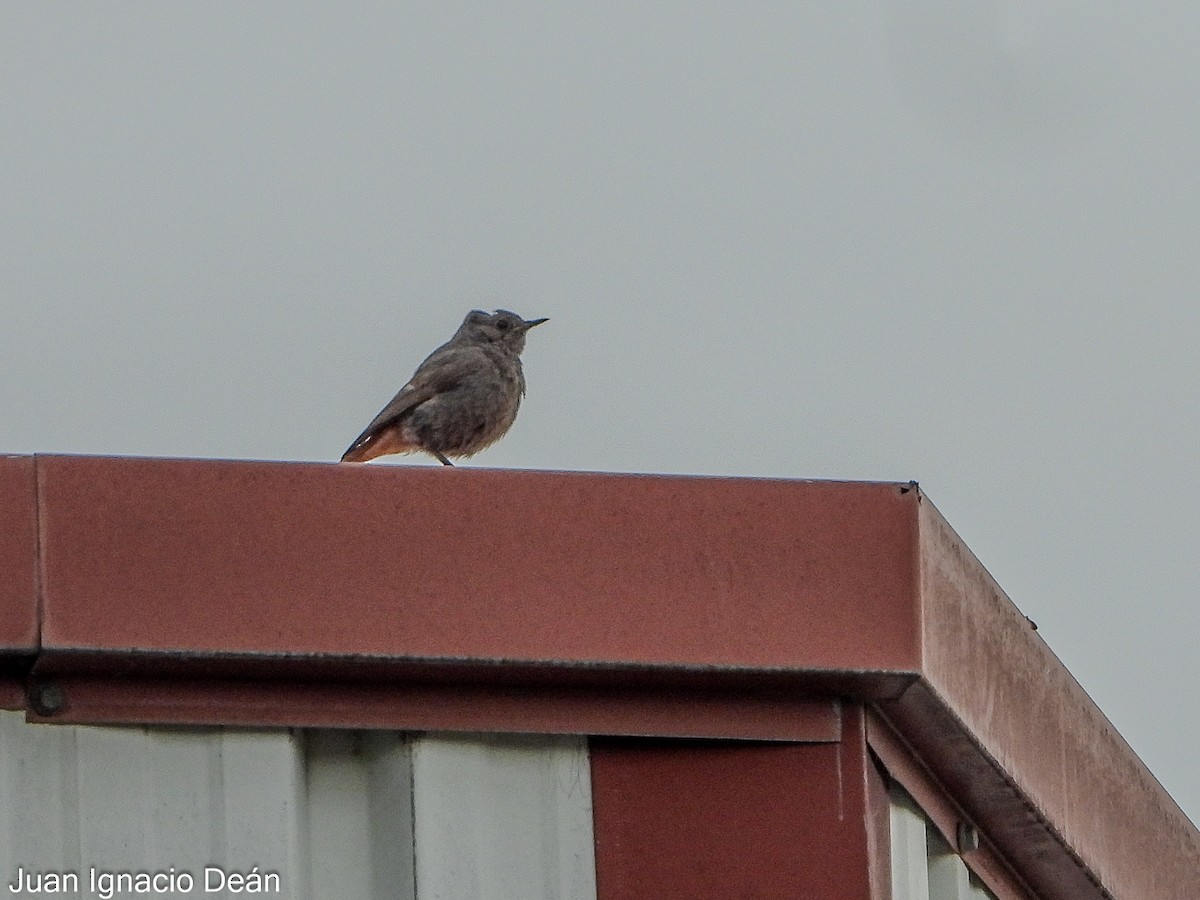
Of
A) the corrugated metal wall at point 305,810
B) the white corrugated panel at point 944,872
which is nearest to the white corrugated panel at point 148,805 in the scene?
the corrugated metal wall at point 305,810

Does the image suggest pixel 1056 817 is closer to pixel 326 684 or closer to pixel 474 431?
pixel 326 684

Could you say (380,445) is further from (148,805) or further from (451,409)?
(148,805)

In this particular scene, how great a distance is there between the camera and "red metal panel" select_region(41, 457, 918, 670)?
564 cm

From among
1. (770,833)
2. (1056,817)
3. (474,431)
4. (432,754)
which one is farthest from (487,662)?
(474,431)

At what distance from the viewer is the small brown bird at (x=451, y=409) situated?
12.0 metres

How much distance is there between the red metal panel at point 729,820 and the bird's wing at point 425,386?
6.10 metres

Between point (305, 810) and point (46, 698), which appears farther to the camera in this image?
point (305, 810)

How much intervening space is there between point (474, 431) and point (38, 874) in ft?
21.8

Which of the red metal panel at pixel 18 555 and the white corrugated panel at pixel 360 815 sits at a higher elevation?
the red metal panel at pixel 18 555

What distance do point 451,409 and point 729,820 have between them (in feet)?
20.0

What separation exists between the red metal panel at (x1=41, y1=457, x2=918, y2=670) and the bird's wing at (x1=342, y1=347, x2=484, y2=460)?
607 cm

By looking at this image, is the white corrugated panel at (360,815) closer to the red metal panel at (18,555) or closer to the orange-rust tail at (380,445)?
the red metal panel at (18,555)

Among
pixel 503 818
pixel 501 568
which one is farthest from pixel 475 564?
pixel 503 818

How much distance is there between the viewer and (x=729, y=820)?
6074 millimetres
